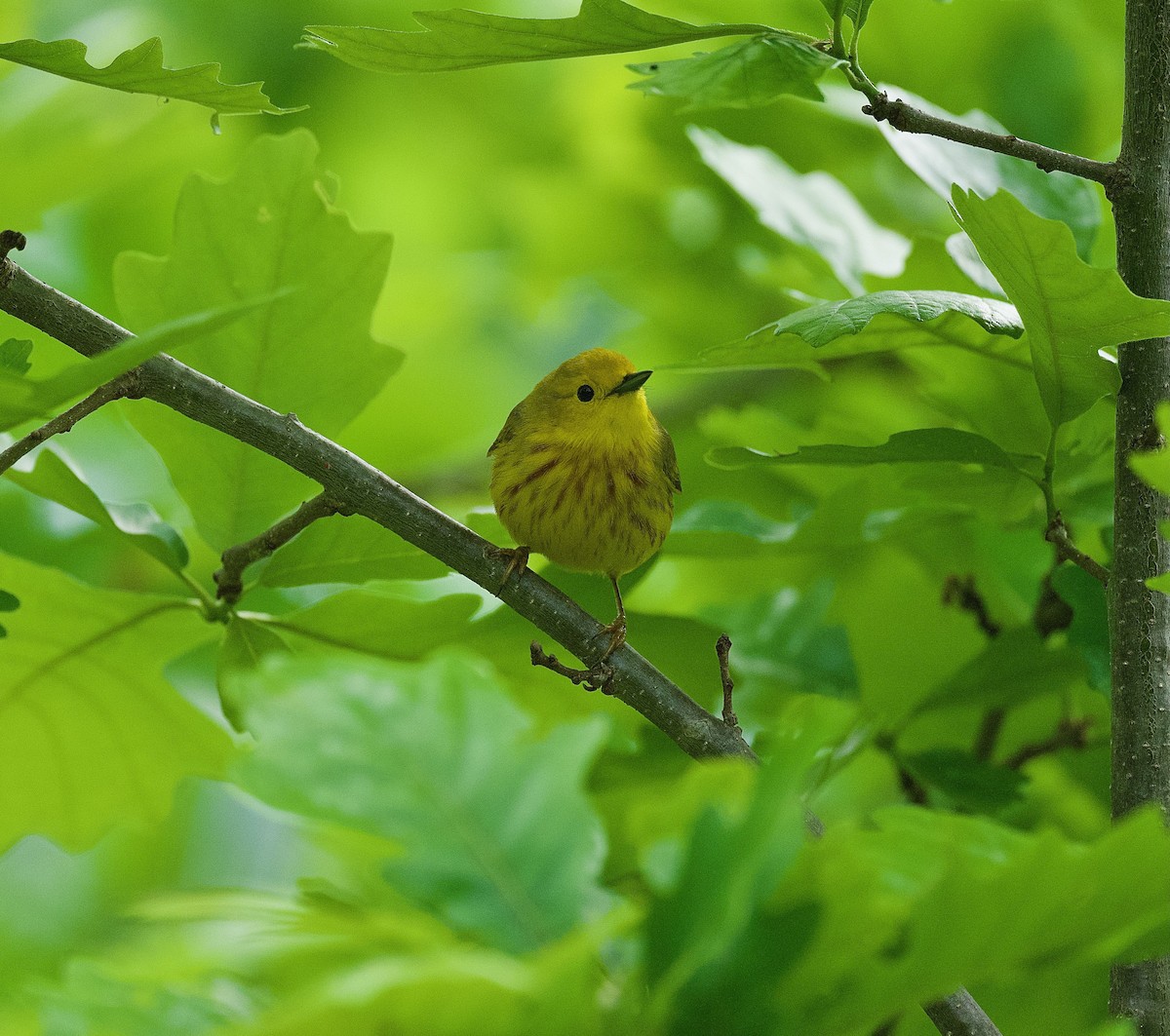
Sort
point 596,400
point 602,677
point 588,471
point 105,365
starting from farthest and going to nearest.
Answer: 1. point 596,400
2. point 588,471
3. point 602,677
4. point 105,365

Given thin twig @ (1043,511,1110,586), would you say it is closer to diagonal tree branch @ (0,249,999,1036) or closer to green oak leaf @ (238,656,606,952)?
diagonal tree branch @ (0,249,999,1036)

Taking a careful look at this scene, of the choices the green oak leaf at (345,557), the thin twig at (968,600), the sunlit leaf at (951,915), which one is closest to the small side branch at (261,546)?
the green oak leaf at (345,557)

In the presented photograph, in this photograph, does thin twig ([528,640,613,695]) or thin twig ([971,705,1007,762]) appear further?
thin twig ([971,705,1007,762])

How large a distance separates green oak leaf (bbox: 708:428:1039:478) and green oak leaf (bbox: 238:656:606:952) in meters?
0.48

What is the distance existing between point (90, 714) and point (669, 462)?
29.4 inches

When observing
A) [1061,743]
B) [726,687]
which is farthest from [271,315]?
[1061,743]

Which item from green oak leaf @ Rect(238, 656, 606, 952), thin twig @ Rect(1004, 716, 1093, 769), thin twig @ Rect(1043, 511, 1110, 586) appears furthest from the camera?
thin twig @ Rect(1004, 716, 1093, 769)

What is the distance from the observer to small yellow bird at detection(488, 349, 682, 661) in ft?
4.62

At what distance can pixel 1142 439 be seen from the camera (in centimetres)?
82

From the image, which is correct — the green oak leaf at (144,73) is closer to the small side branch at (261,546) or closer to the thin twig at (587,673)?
the small side branch at (261,546)

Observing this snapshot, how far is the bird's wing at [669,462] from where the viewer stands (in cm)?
151

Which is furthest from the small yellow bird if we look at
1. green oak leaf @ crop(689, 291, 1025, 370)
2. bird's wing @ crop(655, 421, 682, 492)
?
green oak leaf @ crop(689, 291, 1025, 370)

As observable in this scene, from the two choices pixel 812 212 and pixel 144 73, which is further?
pixel 812 212

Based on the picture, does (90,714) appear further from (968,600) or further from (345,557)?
(968,600)
